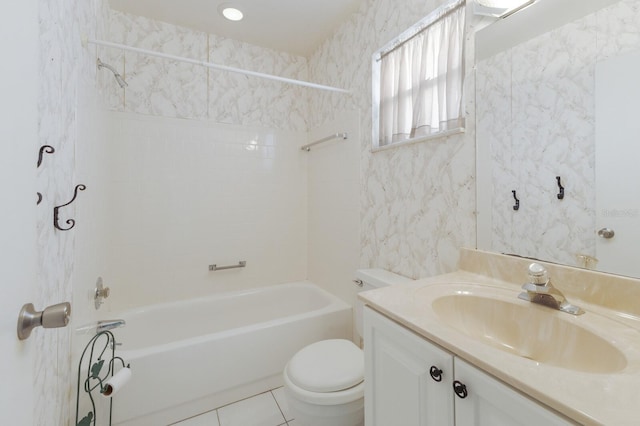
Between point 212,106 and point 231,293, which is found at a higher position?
point 212,106

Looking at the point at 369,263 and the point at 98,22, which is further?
the point at 369,263

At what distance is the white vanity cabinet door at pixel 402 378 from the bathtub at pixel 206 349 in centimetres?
99

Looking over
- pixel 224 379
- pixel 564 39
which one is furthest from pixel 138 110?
pixel 564 39

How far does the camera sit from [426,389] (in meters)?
0.77

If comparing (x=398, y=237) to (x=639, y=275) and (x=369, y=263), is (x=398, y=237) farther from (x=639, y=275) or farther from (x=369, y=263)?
(x=639, y=275)

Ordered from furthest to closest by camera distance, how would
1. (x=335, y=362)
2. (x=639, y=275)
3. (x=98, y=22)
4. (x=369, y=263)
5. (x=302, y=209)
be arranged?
(x=302, y=209) < (x=369, y=263) < (x=98, y=22) < (x=335, y=362) < (x=639, y=275)

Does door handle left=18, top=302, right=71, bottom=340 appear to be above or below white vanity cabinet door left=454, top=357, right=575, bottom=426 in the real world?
above

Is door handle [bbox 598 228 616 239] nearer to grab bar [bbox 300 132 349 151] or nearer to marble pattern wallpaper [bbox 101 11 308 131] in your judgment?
grab bar [bbox 300 132 349 151]

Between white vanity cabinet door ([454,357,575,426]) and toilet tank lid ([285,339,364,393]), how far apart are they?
71 cm

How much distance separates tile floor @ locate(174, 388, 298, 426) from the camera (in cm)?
162

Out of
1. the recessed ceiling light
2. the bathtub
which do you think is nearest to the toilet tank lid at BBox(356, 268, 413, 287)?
the bathtub

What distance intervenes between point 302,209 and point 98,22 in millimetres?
1954

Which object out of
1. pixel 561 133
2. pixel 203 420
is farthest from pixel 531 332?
pixel 203 420

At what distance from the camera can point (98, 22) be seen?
1.65 metres
